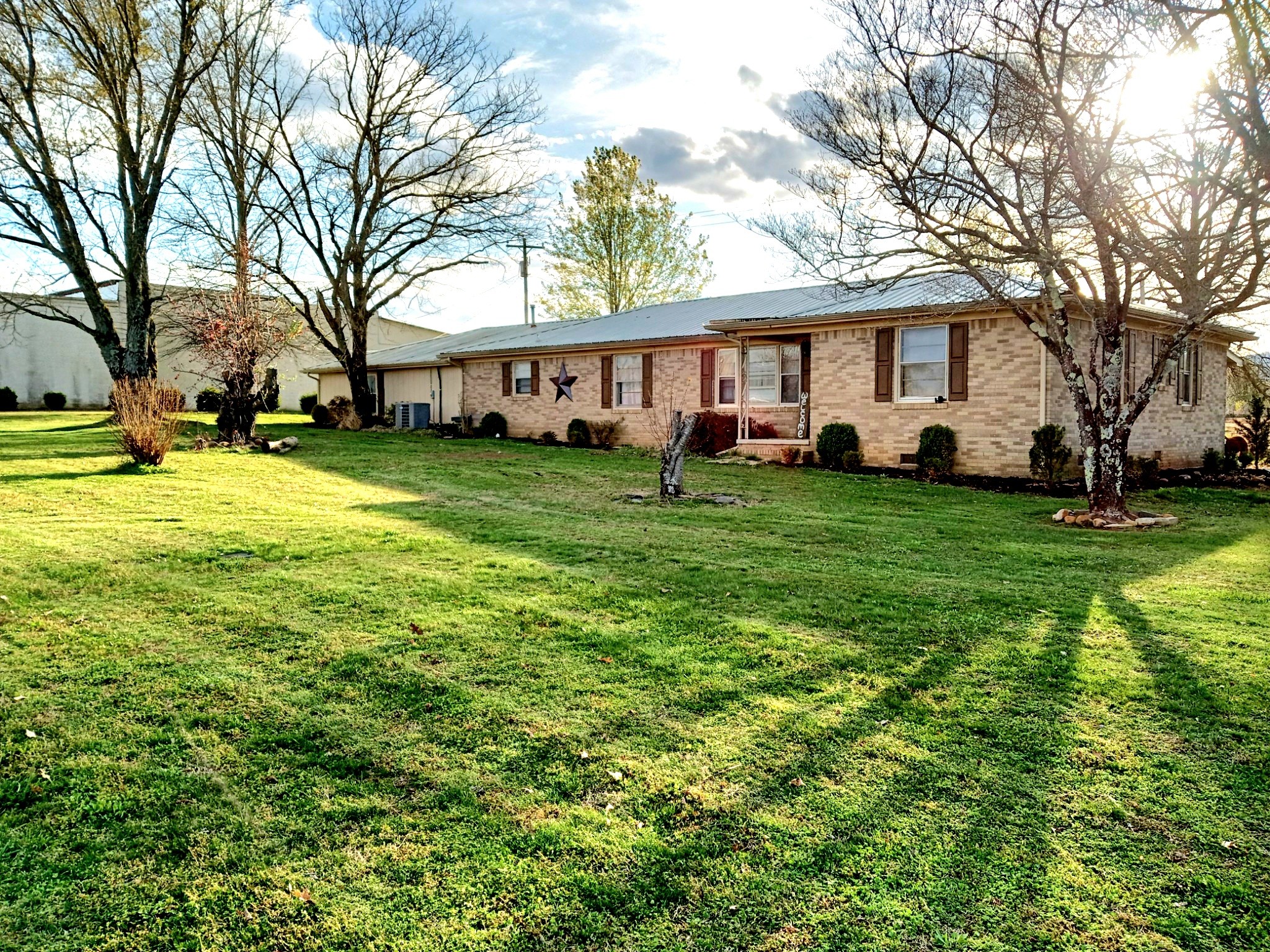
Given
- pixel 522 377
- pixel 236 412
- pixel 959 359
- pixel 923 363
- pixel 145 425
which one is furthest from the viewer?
pixel 522 377

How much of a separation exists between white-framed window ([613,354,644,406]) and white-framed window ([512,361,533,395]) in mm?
3213

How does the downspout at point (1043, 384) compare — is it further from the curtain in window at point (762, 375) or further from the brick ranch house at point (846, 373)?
the curtain in window at point (762, 375)

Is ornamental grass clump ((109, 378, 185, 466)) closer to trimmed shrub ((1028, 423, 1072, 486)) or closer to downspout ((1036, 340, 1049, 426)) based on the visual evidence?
trimmed shrub ((1028, 423, 1072, 486))

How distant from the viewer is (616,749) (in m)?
3.64

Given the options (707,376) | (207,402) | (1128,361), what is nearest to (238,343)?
(707,376)

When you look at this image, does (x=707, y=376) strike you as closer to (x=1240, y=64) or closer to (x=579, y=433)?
(x=579, y=433)

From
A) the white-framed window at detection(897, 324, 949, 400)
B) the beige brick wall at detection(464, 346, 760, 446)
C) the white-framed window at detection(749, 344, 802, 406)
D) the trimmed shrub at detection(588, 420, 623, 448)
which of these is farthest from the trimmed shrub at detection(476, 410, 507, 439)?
the white-framed window at detection(897, 324, 949, 400)

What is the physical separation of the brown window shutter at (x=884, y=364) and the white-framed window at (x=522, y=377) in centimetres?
1068

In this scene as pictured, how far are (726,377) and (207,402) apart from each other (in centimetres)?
1938

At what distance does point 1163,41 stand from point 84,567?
10027 mm

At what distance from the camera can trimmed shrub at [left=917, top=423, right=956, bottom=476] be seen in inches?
581

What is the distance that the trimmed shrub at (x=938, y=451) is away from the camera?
48.4 ft

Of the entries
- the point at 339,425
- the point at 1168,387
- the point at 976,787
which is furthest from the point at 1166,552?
the point at 339,425

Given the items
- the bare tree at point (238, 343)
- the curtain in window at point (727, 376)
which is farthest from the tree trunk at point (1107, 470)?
the bare tree at point (238, 343)
